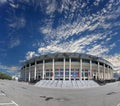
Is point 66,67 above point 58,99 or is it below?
above

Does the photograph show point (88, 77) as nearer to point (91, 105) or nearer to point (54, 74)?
point (54, 74)

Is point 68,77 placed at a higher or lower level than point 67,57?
lower

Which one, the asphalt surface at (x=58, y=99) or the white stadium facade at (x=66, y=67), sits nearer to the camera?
the asphalt surface at (x=58, y=99)

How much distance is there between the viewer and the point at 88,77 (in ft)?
225

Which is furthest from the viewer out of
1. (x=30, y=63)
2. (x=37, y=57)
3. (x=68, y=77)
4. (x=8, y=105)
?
(x=30, y=63)

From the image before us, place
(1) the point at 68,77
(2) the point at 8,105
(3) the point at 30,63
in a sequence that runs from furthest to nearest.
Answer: (3) the point at 30,63 → (1) the point at 68,77 → (2) the point at 8,105

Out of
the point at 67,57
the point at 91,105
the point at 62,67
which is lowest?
the point at 91,105

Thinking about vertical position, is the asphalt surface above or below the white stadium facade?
below

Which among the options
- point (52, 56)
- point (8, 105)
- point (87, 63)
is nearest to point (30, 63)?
point (52, 56)

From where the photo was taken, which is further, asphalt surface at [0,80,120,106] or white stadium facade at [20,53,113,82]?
white stadium facade at [20,53,113,82]

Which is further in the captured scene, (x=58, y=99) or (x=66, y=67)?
(x=66, y=67)

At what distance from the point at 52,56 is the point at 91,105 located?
5738 centimetres

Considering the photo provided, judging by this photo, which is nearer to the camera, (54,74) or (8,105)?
(8,105)

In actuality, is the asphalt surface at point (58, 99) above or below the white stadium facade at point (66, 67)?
below
